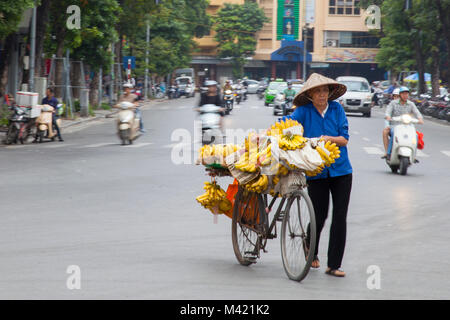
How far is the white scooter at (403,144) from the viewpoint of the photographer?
1557 centimetres

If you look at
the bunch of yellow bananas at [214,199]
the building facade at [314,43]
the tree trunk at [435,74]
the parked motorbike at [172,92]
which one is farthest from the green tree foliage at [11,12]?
the building facade at [314,43]

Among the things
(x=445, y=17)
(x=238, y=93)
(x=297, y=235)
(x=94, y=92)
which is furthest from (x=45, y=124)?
(x=238, y=93)

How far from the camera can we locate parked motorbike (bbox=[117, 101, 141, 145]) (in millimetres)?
22156

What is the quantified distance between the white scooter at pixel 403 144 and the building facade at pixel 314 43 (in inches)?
3243

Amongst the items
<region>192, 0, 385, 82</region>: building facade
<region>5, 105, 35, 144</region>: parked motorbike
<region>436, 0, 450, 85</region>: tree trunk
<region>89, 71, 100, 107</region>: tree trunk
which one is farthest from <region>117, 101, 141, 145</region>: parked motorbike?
<region>192, 0, 385, 82</region>: building facade

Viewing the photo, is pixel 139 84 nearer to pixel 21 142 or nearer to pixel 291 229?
pixel 21 142

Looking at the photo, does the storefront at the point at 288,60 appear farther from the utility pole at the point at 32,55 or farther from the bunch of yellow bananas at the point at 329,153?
the bunch of yellow bananas at the point at 329,153

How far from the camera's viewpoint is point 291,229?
670cm

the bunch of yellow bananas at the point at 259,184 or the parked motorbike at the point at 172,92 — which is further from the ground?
the bunch of yellow bananas at the point at 259,184

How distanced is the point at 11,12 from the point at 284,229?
1710 cm

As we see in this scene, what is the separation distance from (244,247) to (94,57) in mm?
31733

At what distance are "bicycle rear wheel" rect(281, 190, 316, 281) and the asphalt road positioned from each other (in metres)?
0.12

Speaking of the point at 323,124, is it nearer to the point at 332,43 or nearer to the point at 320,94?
the point at 320,94
